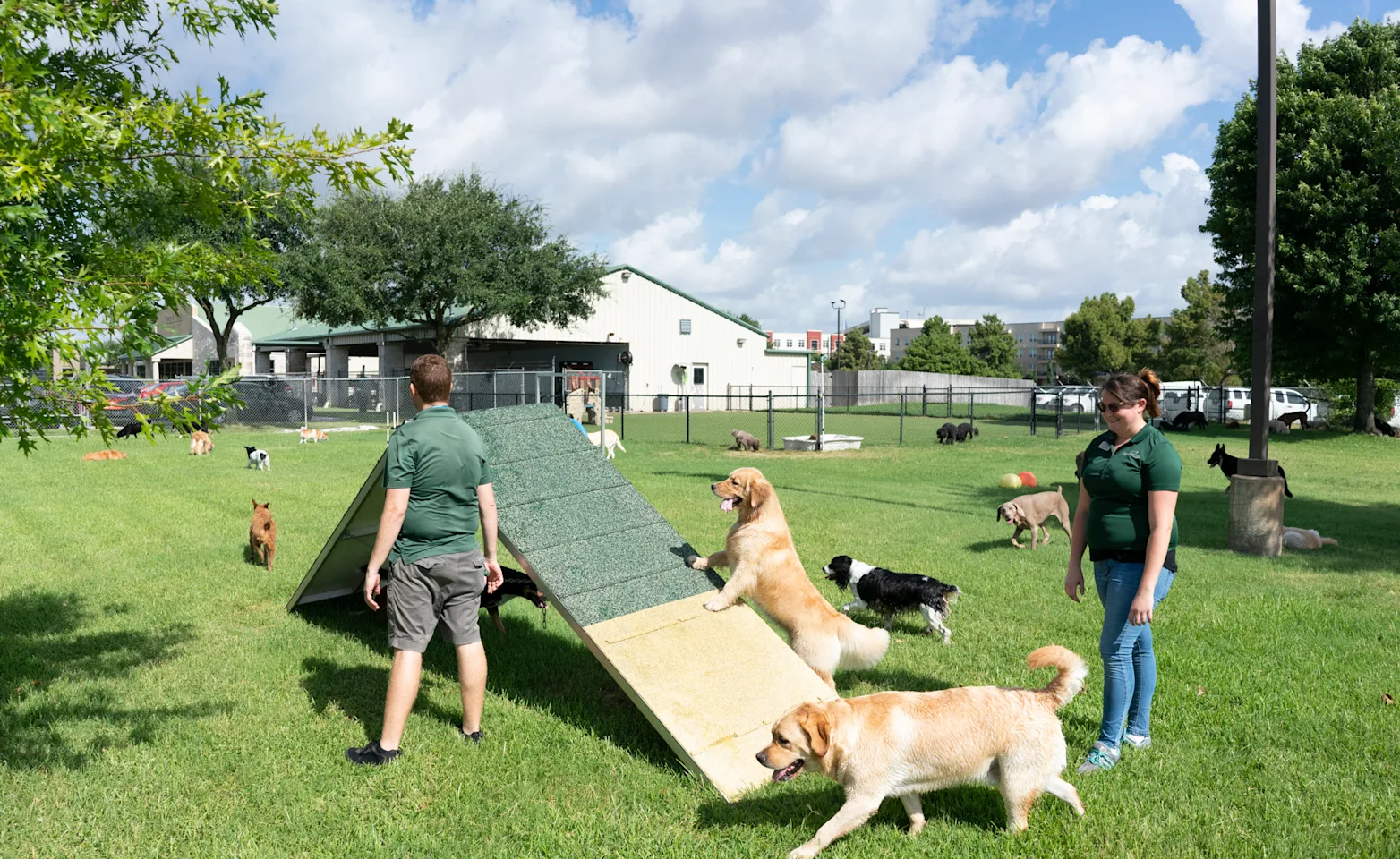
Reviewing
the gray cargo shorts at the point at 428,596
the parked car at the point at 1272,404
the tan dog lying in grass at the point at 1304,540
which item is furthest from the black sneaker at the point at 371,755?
the parked car at the point at 1272,404

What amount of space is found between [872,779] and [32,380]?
3.92 m

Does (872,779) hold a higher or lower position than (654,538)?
lower

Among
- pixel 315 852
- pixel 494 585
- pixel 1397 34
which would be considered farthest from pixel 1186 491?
pixel 1397 34

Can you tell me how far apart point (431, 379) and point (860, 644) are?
277cm

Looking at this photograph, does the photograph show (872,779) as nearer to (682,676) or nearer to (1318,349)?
(682,676)

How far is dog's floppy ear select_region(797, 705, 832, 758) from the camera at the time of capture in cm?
329

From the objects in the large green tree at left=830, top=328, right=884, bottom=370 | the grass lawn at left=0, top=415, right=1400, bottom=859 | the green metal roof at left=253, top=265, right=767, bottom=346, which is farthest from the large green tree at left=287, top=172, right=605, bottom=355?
the large green tree at left=830, top=328, right=884, bottom=370

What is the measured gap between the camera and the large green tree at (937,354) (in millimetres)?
72875

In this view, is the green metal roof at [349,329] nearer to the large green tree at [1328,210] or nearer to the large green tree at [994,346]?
the large green tree at [1328,210]

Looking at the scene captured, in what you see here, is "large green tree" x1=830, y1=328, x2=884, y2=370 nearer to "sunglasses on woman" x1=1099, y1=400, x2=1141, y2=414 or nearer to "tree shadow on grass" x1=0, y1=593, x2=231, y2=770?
"tree shadow on grass" x1=0, y1=593, x2=231, y2=770

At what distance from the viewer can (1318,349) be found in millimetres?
26969

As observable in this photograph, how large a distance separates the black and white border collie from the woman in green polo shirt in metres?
2.04

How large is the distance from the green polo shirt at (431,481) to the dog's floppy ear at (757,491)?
175cm

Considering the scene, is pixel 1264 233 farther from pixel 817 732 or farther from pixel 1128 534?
pixel 817 732
